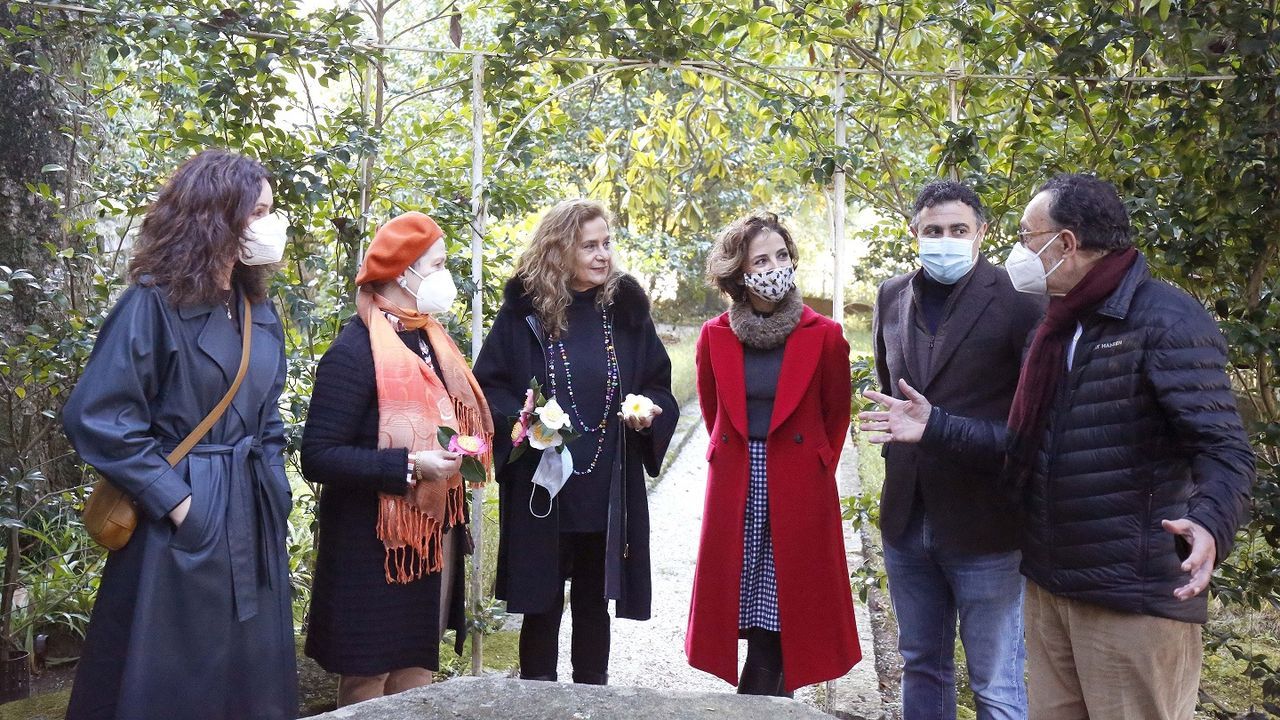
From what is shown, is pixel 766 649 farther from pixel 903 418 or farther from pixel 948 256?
pixel 948 256

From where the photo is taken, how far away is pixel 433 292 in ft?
10.8

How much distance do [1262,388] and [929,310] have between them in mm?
1423

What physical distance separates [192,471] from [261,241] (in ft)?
2.14

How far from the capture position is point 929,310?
11.1 ft

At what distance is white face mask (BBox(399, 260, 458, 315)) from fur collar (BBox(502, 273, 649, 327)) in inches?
17.2

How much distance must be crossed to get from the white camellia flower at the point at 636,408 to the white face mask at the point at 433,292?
0.68m

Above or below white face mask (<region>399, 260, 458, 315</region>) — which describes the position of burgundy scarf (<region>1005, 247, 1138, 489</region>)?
below

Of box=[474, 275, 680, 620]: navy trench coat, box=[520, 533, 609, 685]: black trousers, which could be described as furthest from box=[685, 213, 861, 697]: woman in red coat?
box=[520, 533, 609, 685]: black trousers

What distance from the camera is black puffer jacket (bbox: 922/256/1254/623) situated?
8.09 ft

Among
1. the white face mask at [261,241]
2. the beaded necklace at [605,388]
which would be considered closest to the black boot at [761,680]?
the beaded necklace at [605,388]

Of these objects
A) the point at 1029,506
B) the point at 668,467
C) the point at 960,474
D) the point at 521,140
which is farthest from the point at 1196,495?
the point at 668,467

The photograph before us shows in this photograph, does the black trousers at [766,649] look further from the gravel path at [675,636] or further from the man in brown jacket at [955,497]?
the man in brown jacket at [955,497]

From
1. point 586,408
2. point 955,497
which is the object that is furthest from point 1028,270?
point 586,408

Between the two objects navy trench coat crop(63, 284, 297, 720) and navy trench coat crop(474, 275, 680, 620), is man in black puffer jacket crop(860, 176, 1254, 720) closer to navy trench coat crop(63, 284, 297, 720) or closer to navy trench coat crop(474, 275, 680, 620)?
navy trench coat crop(474, 275, 680, 620)
